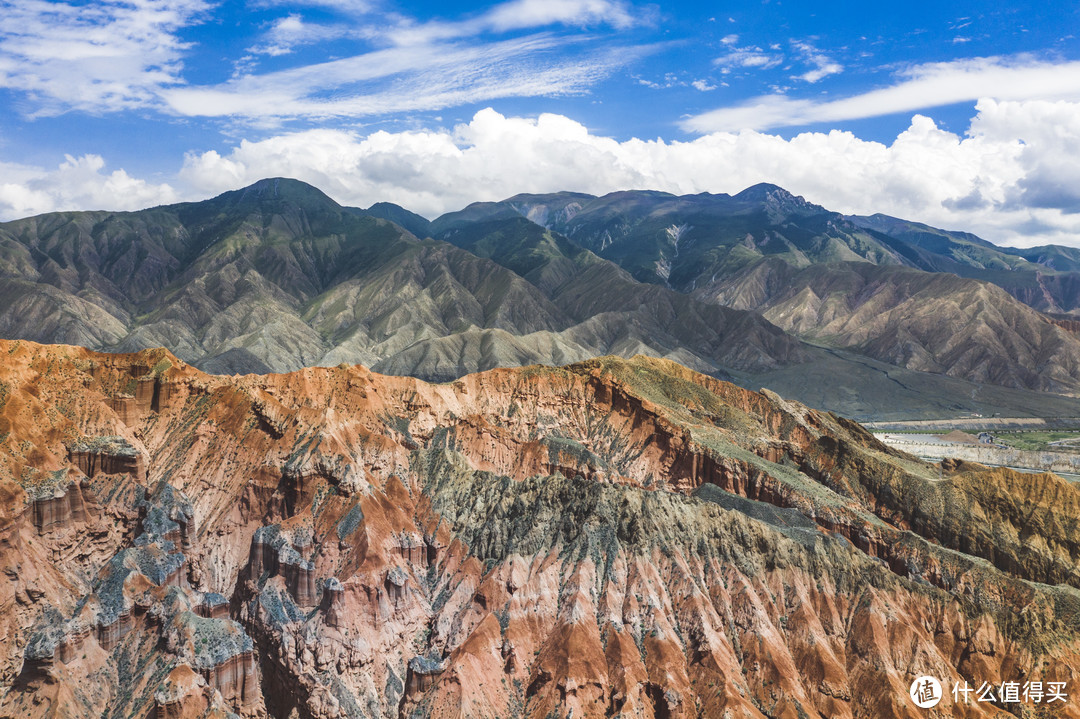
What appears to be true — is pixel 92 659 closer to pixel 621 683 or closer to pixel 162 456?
pixel 162 456

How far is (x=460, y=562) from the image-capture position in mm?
81500

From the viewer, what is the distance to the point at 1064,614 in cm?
6944

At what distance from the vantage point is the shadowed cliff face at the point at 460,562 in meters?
66.1

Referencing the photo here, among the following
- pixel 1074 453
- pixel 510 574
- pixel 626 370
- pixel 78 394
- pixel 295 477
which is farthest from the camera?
pixel 1074 453

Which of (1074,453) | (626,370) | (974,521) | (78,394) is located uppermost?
(78,394)

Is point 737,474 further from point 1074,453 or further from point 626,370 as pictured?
point 1074,453

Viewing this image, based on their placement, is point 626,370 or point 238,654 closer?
point 238,654

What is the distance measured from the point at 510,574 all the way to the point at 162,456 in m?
48.4

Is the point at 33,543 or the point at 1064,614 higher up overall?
the point at 33,543

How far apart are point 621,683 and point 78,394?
240ft

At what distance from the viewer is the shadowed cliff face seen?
66.1 metres

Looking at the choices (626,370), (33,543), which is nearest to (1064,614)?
(626,370)

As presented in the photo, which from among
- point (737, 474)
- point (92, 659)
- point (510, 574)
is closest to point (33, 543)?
point (92, 659)

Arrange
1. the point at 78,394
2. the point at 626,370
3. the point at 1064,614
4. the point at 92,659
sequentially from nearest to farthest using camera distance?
1. the point at 92,659
2. the point at 1064,614
3. the point at 78,394
4. the point at 626,370
